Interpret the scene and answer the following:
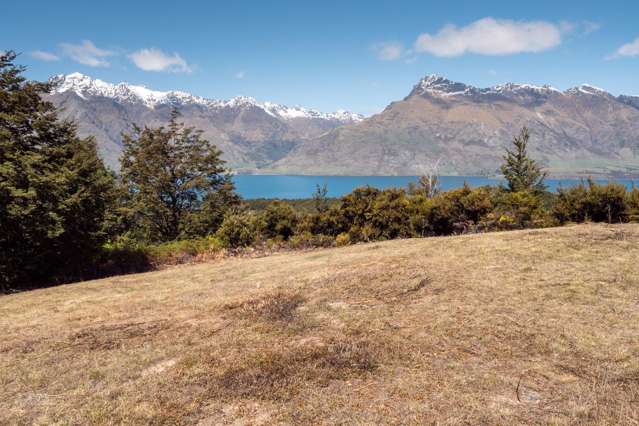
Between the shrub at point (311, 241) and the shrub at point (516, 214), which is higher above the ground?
the shrub at point (516, 214)

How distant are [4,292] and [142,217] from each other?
59.6ft

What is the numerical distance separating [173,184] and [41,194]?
1795 cm

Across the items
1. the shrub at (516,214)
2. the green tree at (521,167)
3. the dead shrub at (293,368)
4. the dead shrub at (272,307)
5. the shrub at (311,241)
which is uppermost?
the green tree at (521,167)

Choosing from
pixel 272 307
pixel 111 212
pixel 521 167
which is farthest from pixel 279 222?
pixel 521 167

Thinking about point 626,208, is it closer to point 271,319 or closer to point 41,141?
point 271,319

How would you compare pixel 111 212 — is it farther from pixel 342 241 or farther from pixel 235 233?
pixel 342 241

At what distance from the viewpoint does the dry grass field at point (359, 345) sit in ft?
18.0

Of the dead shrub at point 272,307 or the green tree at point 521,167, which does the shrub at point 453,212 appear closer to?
the dead shrub at point 272,307

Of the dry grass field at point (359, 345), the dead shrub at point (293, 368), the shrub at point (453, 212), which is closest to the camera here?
the dry grass field at point (359, 345)

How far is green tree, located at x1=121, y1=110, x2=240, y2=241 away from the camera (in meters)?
31.4

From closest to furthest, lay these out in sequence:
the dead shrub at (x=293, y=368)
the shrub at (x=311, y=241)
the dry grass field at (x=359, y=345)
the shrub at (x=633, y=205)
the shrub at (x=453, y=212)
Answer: the dry grass field at (x=359, y=345), the dead shrub at (x=293, y=368), the shrub at (x=633, y=205), the shrub at (x=453, y=212), the shrub at (x=311, y=241)

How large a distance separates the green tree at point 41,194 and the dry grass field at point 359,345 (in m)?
3.27

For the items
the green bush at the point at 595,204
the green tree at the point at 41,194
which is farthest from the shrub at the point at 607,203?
the green tree at the point at 41,194

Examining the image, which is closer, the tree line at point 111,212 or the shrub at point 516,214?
the tree line at point 111,212
